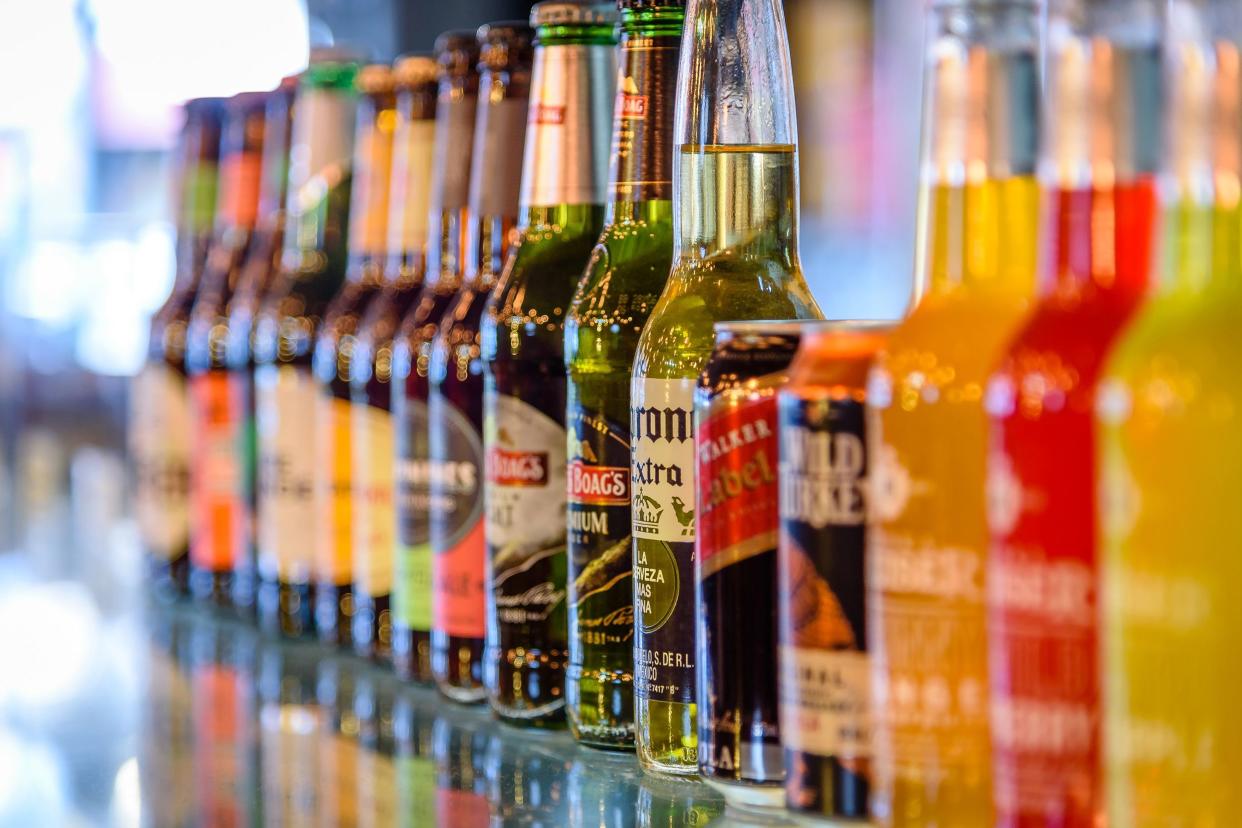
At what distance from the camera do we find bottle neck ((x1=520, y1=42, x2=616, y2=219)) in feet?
3.91

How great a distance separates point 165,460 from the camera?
189 centimetres

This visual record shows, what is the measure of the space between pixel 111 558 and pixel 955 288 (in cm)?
170

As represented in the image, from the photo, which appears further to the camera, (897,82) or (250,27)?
(250,27)

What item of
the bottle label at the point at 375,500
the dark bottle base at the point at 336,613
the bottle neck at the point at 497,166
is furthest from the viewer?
the dark bottle base at the point at 336,613

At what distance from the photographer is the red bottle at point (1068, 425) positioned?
670 millimetres

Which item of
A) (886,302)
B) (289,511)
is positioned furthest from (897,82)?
(289,511)

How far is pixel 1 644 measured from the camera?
5.57ft

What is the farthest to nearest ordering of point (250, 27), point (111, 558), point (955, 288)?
point (250, 27), point (111, 558), point (955, 288)

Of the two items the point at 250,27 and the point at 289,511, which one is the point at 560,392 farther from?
the point at 250,27

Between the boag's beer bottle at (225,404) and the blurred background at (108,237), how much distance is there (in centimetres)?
11

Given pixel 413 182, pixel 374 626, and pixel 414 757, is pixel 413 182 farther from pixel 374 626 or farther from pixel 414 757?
pixel 414 757

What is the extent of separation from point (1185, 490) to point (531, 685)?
649mm

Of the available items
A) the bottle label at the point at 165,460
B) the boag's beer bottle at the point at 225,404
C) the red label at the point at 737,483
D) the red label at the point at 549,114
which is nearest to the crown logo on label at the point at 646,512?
the red label at the point at 737,483

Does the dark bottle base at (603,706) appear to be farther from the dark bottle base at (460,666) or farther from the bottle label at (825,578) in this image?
the bottle label at (825,578)
